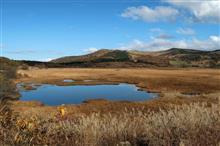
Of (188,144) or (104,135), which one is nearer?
(188,144)

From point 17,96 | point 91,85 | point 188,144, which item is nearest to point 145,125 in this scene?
point 188,144

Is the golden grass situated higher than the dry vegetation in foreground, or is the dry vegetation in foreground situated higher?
the dry vegetation in foreground

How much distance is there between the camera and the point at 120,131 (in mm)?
6914

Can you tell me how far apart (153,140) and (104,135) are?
3.02 feet

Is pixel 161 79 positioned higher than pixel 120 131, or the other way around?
pixel 120 131

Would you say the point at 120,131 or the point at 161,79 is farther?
the point at 161,79

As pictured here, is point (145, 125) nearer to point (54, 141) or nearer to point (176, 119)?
point (176, 119)

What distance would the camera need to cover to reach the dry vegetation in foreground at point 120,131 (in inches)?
236

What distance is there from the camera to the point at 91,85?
7450 centimetres

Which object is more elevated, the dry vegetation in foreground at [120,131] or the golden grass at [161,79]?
the dry vegetation in foreground at [120,131]

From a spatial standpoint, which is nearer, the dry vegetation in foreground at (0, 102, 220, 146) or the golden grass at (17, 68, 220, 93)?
the dry vegetation in foreground at (0, 102, 220, 146)

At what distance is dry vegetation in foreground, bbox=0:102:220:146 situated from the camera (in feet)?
19.6

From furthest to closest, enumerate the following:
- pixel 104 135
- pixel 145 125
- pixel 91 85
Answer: pixel 91 85, pixel 145 125, pixel 104 135

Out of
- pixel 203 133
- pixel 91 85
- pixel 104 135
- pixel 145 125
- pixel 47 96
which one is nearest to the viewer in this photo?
pixel 203 133
